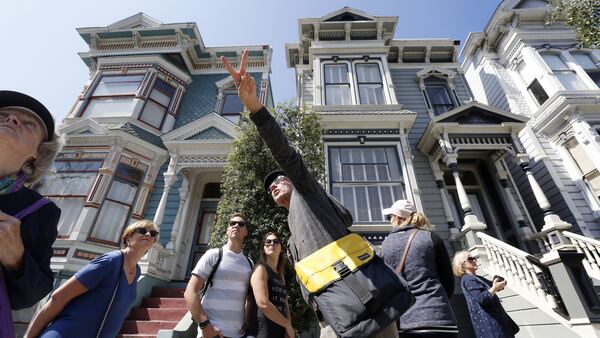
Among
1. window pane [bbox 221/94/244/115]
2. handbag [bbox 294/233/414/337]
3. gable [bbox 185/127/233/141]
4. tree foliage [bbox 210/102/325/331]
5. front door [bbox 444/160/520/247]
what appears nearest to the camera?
handbag [bbox 294/233/414/337]

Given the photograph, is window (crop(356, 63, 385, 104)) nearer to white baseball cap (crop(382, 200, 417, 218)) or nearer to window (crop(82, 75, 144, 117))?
white baseball cap (crop(382, 200, 417, 218))

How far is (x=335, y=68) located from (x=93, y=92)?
9.48 metres

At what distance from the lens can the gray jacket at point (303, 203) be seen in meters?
1.63

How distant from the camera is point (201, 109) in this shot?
11148mm

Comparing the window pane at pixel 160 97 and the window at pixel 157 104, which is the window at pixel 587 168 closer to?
the window at pixel 157 104

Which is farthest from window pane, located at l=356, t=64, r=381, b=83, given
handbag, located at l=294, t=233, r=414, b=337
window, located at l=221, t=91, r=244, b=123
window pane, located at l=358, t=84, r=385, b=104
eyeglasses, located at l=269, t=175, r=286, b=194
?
handbag, located at l=294, t=233, r=414, b=337

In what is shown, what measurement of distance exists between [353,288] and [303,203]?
0.59 meters

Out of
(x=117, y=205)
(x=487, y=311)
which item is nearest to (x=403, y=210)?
(x=487, y=311)

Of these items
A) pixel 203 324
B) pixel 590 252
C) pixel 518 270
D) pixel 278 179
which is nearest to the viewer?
pixel 278 179

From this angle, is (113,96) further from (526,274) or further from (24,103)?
(526,274)

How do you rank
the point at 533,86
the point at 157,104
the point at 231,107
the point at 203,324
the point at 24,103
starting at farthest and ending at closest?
the point at 231,107
the point at 157,104
the point at 533,86
the point at 203,324
the point at 24,103

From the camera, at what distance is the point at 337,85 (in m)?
10.2

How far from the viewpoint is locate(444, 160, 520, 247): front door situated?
27.9ft

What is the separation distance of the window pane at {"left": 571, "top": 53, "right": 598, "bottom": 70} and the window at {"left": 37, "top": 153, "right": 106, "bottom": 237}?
58.8 feet
